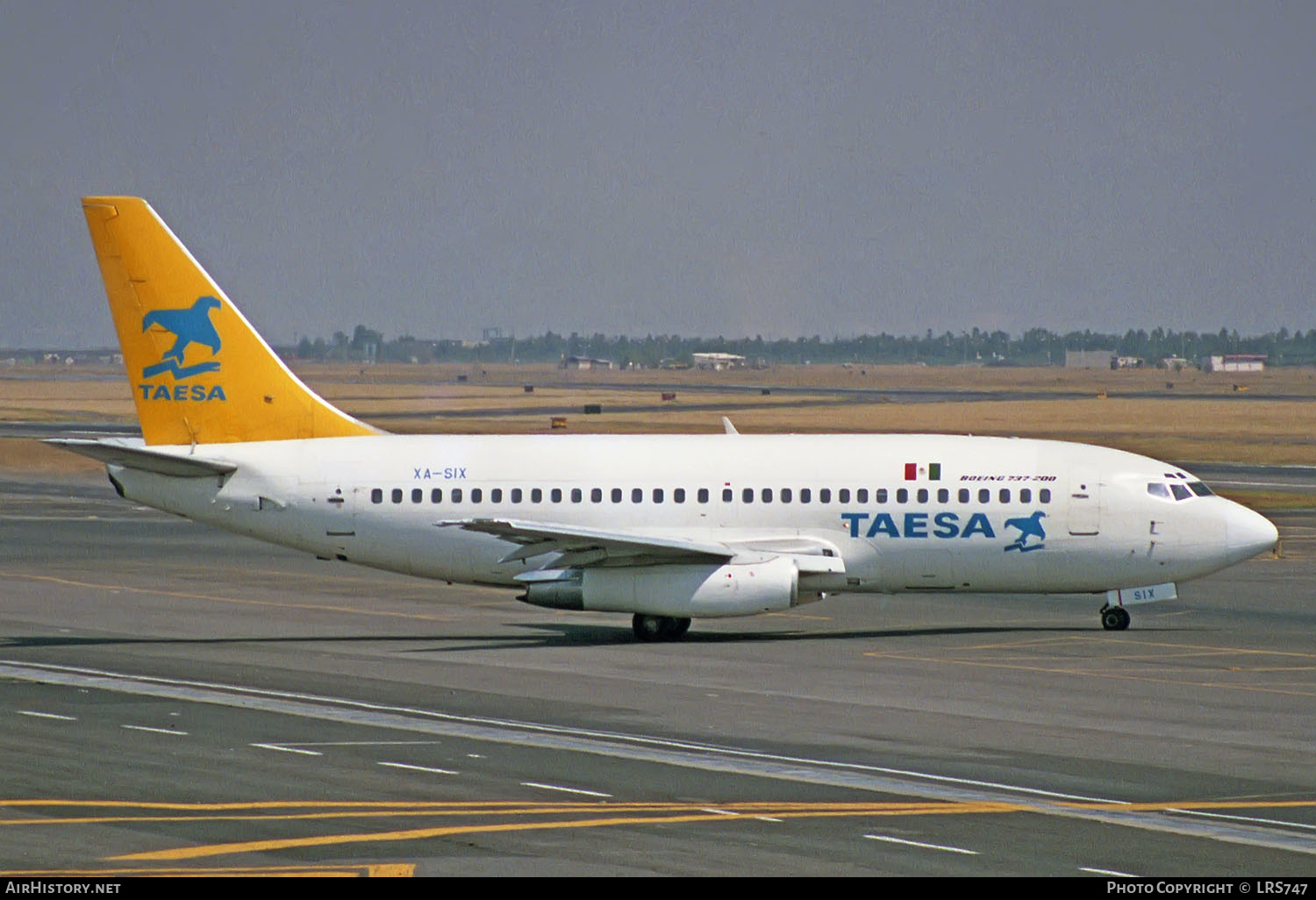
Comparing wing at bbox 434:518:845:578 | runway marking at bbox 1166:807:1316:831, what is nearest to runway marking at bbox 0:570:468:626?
wing at bbox 434:518:845:578

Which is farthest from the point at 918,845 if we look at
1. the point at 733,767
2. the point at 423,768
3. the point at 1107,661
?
the point at 1107,661

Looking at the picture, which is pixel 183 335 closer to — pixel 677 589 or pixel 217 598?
pixel 217 598

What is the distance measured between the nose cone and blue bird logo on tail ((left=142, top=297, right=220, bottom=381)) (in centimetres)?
2364

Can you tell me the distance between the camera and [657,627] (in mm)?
44594

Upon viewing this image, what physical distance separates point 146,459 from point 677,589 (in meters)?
12.2

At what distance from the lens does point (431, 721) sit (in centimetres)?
3288

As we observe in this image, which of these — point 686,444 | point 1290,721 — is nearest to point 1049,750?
point 1290,721

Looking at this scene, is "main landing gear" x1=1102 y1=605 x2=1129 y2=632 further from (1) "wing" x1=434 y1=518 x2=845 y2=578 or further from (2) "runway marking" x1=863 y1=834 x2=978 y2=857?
(2) "runway marking" x1=863 y1=834 x2=978 y2=857

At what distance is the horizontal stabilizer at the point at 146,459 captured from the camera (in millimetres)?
43406

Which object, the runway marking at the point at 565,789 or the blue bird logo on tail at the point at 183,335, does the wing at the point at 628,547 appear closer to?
the blue bird logo on tail at the point at 183,335

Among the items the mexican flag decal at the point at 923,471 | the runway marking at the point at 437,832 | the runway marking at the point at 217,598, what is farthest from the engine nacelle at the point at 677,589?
the runway marking at the point at 437,832

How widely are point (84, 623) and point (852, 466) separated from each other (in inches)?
740

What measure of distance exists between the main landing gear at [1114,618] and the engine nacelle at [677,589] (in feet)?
25.1

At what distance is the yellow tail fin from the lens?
45.7 metres
